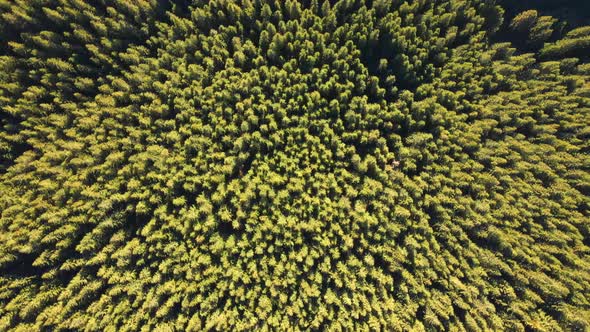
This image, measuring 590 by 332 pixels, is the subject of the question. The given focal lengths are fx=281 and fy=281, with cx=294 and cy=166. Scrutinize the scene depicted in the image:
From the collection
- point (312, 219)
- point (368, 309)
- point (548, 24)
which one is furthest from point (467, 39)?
point (368, 309)

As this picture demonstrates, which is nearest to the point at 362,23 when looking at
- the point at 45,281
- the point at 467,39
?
the point at 467,39

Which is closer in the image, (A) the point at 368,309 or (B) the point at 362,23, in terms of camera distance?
(A) the point at 368,309

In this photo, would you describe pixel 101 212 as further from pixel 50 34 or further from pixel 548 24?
pixel 548 24

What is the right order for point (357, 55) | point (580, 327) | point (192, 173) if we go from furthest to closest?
point (357, 55)
point (192, 173)
point (580, 327)

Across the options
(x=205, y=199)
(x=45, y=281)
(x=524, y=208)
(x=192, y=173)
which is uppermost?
(x=524, y=208)

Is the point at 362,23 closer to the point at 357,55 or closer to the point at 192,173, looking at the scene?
the point at 357,55

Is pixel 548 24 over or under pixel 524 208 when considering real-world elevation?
over

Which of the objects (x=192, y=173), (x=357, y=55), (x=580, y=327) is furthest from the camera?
(x=357, y=55)
